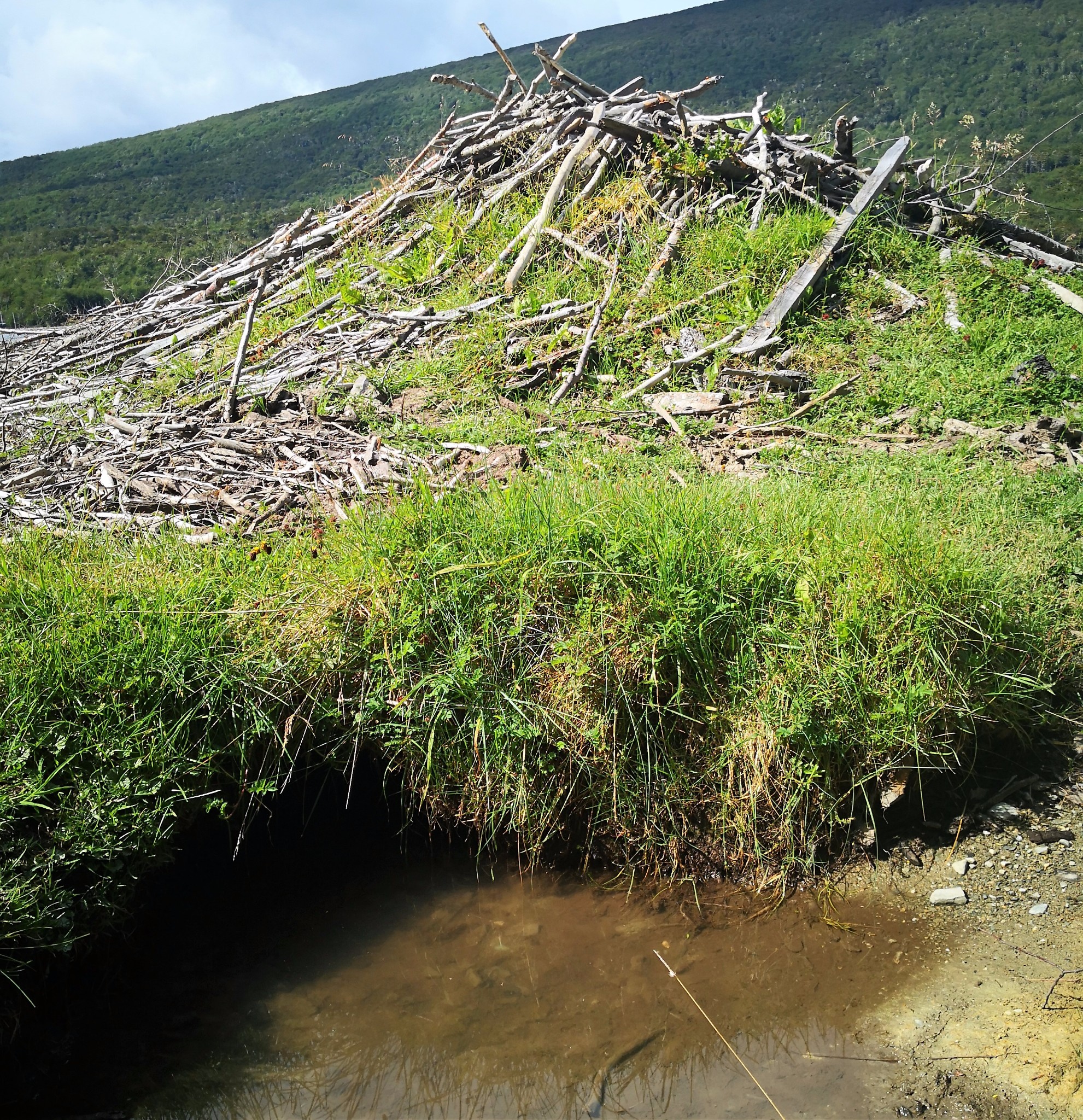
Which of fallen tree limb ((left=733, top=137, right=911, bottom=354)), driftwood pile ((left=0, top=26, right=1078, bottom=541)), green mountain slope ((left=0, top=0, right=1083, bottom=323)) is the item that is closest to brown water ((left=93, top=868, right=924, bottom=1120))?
driftwood pile ((left=0, top=26, right=1078, bottom=541))

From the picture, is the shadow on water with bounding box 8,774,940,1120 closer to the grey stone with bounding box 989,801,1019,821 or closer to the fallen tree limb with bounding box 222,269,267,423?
the grey stone with bounding box 989,801,1019,821

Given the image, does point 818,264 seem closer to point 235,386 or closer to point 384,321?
point 384,321

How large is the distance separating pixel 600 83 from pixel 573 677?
989 inches

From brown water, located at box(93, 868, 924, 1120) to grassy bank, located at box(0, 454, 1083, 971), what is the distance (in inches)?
11.8

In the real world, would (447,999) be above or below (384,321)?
below

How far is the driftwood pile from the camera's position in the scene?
5777 mm

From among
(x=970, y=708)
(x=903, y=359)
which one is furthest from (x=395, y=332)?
(x=970, y=708)

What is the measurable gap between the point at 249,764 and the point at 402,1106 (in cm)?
142

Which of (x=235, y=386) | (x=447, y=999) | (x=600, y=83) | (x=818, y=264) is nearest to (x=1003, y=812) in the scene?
(x=447, y=999)

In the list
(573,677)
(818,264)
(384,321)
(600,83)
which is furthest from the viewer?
(600,83)

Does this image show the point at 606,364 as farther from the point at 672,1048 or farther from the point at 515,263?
the point at 672,1048

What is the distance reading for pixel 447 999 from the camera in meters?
3.27

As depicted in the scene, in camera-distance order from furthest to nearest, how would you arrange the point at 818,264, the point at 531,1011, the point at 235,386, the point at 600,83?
1. the point at 600,83
2. the point at 818,264
3. the point at 235,386
4. the point at 531,1011

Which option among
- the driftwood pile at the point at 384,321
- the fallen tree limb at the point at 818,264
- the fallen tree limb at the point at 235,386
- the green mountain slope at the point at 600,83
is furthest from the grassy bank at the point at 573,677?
the green mountain slope at the point at 600,83
